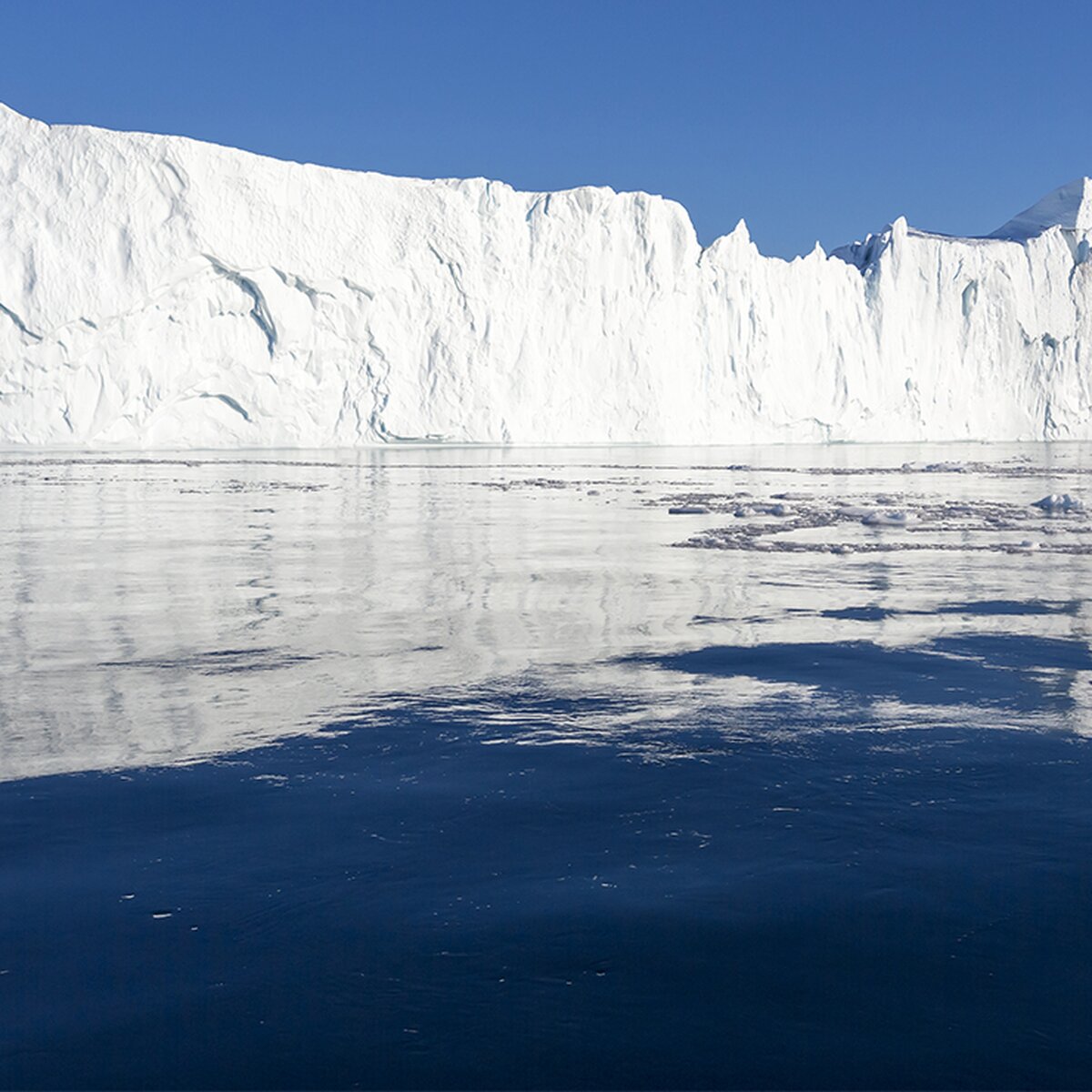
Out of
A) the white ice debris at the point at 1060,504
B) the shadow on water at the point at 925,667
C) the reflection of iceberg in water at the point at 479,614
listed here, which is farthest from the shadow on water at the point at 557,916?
the white ice debris at the point at 1060,504

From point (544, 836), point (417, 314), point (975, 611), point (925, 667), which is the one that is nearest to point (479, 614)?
point (925, 667)

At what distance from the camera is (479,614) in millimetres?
7785

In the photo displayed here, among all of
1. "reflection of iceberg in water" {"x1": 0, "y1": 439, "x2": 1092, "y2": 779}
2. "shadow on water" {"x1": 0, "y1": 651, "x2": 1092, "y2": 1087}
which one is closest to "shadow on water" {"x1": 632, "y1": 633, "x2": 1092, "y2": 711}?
"reflection of iceberg in water" {"x1": 0, "y1": 439, "x2": 1092, "y2": 779}

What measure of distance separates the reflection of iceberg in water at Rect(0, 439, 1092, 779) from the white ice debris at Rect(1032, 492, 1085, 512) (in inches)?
25.5

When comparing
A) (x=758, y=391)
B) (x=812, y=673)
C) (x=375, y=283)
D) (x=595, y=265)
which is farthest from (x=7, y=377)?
(x=812, y=673)

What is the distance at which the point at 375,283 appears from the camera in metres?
42.0

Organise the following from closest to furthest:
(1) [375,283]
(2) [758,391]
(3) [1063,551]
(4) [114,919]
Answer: (4) [114,919]
(3) [1063,551]
(1) [375,283]
(2) [758,391]

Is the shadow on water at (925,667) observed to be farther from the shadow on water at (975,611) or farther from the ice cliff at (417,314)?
the ice cliff at (417,314)

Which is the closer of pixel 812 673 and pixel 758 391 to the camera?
pixel 812 673

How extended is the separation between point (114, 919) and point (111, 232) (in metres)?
39.5

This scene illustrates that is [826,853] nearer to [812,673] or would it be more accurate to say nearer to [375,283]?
[812,673]

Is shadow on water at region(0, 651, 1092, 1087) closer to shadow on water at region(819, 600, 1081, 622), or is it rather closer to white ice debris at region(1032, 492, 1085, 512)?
shadow on water at region(819, 600, 1081, 622)

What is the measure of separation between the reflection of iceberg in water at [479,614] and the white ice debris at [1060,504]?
65 cm

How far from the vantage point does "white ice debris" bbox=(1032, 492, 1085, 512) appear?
1592cm
